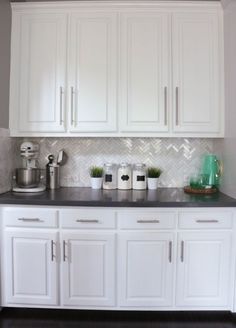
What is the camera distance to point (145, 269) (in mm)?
1919

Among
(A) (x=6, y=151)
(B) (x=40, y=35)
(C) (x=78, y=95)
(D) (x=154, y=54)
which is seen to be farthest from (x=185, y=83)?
(A) (x=6, y=151)

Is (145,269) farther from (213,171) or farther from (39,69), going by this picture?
(39,69)

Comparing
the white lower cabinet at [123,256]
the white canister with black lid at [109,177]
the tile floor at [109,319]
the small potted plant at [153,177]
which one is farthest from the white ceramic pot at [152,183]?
the tile floor at [109,319]

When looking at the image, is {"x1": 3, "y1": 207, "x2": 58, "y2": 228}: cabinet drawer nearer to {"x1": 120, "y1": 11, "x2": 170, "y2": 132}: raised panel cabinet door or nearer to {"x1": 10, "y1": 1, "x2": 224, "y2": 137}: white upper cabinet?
{"x1": 10, "y1": 1, "x2": 224, "y2": 137}: white upper cabinet

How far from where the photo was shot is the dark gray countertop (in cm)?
188

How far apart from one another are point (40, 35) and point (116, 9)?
0.67 meters

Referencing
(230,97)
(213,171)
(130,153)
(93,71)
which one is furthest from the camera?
(130,153)

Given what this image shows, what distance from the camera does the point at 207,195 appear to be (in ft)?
7.20

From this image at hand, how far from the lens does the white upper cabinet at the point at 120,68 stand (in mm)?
2209

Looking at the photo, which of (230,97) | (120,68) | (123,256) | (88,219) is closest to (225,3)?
(230,97)

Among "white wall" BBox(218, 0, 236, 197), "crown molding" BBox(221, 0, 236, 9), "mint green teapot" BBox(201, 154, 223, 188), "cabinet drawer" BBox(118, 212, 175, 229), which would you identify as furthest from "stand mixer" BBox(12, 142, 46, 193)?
"crown molding" BBox(221, 0, 236, 9)

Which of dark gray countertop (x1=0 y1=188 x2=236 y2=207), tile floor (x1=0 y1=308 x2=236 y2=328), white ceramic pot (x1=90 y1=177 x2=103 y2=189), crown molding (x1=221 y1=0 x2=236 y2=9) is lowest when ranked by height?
tile floor (x1=0 y1=308 x2=236 y2=328)

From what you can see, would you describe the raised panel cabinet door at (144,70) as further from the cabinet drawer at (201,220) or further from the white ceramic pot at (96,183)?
the cabinet drawer at (201,220)

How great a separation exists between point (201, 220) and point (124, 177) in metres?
0.79
